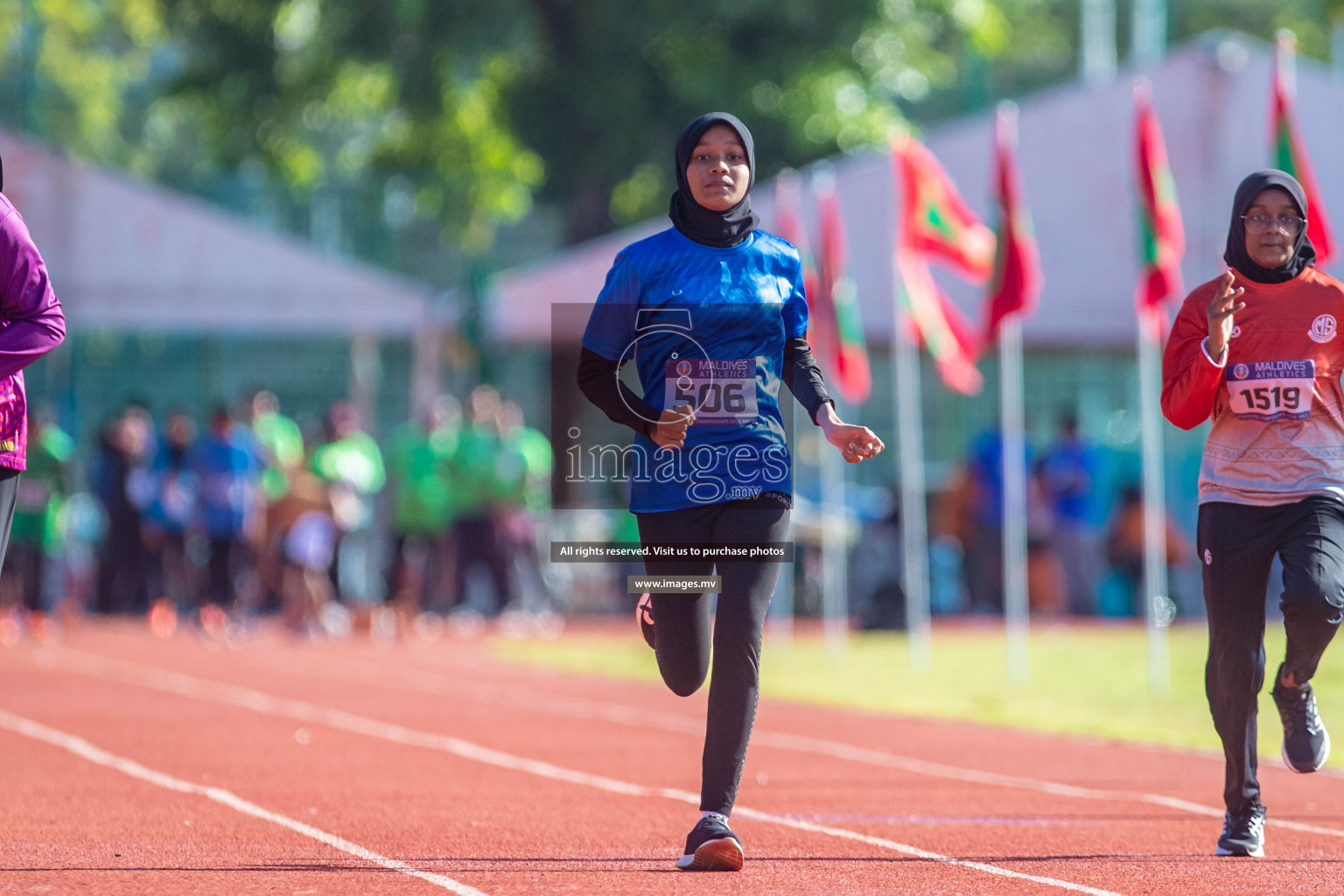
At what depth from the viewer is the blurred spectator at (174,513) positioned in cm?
2027

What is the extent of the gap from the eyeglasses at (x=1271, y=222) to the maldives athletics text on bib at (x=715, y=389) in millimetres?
1725

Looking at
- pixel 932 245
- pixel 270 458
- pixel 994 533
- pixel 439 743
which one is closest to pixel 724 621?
pixel 439 743

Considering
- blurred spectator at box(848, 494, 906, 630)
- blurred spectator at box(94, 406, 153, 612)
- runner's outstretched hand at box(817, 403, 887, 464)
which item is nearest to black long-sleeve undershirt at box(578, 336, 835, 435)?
runner's outstretched hand at box(817, 403, 887, 464)

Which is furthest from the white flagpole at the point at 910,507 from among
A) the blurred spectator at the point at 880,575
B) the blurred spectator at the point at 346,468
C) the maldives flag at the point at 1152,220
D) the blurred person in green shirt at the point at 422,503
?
the blurred spectator at the point at 346,468

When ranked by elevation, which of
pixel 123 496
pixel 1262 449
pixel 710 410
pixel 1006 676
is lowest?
pixel 1006 676

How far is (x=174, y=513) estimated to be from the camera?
20297 millimetres

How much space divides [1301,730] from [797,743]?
15.4 ft

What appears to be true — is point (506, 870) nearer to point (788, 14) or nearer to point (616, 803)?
point (616, 803)

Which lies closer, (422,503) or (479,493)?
(479,493)

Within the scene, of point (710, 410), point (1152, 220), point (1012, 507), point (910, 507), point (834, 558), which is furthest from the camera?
point (834, 558)

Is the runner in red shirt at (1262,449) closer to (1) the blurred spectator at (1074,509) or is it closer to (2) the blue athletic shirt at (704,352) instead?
(2) the blue athletic shirt at (704,352)

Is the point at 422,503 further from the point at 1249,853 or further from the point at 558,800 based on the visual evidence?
the point at 1249,853

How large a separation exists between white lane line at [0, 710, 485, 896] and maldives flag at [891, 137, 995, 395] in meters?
8.25

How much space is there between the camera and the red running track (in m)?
6.41
